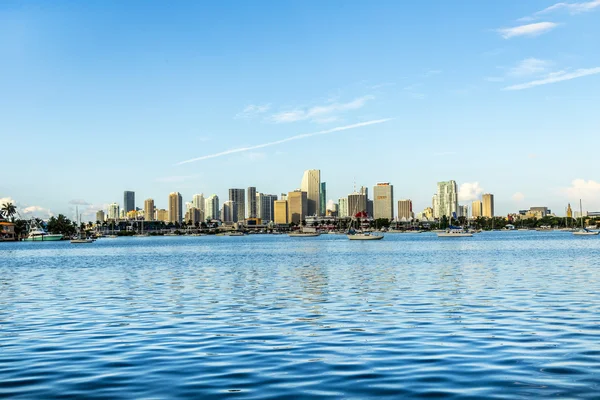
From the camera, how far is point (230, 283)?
202 ft

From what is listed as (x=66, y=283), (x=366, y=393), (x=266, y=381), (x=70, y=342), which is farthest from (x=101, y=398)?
(x=66, y=283)

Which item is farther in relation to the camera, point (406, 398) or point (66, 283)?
point (66, 283)

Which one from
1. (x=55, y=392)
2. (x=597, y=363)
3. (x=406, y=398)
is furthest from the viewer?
(x=597, y=363)

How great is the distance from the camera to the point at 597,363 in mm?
21703

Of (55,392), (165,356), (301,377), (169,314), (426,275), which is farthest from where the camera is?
(426,275)

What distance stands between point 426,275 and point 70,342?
147 feet

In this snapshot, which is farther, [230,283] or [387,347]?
[230,283]

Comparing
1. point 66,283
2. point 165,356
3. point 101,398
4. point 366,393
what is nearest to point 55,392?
point 101,398

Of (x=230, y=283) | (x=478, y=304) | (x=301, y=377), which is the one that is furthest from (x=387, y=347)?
(x=230, y=283)

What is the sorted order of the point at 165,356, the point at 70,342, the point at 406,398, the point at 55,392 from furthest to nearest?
1. the point at 70,342
2. the point at 165,356
3. the point at 55,392
4. the point at 406,398

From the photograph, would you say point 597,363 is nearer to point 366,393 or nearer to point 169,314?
point 366,393

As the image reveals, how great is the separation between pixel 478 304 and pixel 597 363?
18222mm

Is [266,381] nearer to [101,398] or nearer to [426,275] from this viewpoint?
[101,398]

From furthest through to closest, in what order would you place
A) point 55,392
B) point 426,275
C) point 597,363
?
point 426,275, point 597,363, point 55,392
